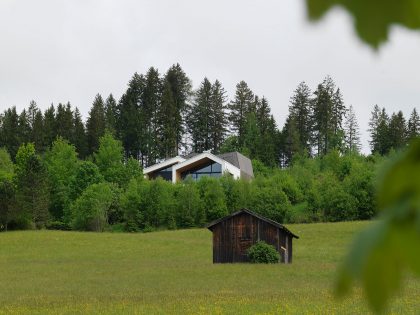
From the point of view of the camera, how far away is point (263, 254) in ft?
99.3

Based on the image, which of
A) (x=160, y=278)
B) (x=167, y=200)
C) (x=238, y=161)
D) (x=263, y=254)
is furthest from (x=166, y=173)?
(x=160, y=278)

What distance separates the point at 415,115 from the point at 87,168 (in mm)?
37002

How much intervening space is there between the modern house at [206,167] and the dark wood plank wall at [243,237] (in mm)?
31318

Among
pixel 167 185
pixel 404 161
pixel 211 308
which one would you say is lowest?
pixel 211 308

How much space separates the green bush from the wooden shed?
565mm

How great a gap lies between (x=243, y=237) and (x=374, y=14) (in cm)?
3104

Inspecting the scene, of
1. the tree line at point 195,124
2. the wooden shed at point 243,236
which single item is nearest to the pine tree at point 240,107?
the tree line at point 195,124

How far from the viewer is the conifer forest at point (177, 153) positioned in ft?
182

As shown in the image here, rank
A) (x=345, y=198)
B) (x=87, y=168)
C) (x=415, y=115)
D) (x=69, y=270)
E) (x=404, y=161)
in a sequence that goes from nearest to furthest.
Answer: (x=404, y=161), (x=69, y=270), (x=345, y=198), (x=87, y=168), (x=415, y=115)

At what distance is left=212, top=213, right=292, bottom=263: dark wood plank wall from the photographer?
3112 cm

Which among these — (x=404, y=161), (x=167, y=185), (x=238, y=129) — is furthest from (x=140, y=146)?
(x=404, y=161)

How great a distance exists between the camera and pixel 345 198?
55125mm

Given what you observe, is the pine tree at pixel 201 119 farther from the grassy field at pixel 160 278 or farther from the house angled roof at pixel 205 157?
the grassy field at pixel 160 278

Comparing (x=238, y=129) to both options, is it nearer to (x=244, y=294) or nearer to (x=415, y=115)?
(x=415, y=115)
